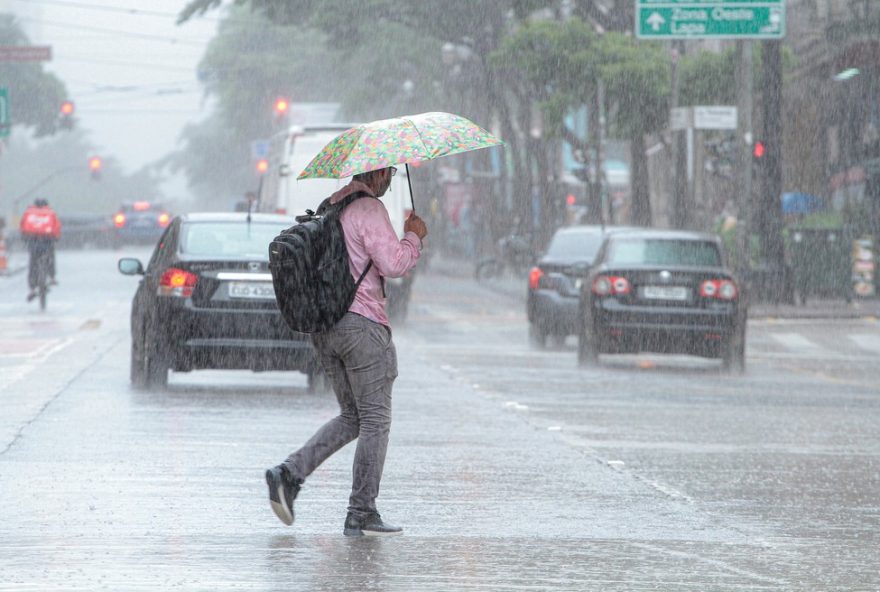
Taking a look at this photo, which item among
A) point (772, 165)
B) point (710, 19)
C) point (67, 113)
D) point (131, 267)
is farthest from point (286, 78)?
point (131, 267)

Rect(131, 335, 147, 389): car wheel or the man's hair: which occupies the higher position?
the man's hair

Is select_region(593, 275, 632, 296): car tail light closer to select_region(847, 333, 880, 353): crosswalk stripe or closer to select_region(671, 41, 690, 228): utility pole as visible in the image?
select_region(847, 333, 880, 353): crosswalk stripe

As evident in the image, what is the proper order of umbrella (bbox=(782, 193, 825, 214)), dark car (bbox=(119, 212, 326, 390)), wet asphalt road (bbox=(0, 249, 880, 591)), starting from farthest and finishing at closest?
umbrella (bbox=(782, 193, 825, 214)) → dark car (bbox=(119, 212, 326, 390)) → wet asphalt road (bbox=(0, 249, 880, 591))

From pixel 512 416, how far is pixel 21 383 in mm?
4508

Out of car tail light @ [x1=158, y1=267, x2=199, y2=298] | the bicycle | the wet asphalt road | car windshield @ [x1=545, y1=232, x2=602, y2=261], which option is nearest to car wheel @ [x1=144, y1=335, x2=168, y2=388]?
the wet asphalt road

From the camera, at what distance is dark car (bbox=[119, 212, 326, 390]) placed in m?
16.0

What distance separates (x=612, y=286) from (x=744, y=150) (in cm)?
1385

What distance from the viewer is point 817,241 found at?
37188 mm

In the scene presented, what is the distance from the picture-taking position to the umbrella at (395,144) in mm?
8344

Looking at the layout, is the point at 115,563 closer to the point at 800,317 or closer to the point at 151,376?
the point at 151,376

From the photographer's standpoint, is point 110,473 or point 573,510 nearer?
point 573,510

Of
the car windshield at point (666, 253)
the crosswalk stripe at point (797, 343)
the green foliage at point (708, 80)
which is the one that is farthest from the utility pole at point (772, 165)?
the car windshield at point (666, 253)

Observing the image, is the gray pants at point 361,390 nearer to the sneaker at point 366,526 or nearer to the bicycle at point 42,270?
the sneaker at point 366,526

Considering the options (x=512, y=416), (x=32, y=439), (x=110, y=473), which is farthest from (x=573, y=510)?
(x=512, y=416)
